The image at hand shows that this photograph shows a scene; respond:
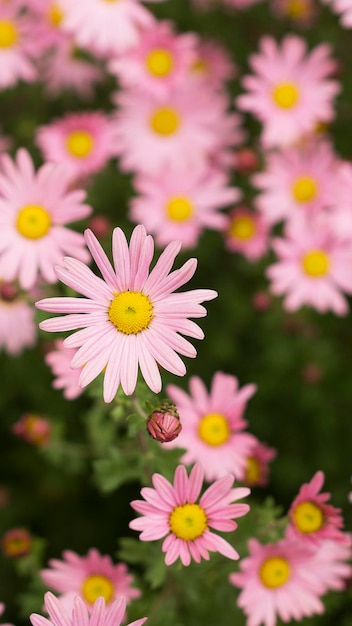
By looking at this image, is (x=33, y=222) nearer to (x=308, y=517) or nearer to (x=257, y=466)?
(x=257, y=466)

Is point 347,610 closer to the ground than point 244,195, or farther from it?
closer to the ground

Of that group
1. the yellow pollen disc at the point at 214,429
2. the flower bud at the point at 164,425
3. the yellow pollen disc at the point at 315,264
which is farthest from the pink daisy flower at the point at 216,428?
the yellow pollen disc at the point at 315,264

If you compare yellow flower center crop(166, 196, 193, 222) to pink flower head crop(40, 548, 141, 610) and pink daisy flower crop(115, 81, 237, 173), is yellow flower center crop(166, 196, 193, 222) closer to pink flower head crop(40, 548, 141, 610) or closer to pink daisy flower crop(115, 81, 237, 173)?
pink daisy flower crop(115, 81, 237, 173)

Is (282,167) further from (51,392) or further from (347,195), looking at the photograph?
(51,392)

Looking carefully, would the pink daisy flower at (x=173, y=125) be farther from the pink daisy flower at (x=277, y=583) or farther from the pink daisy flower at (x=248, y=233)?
the pink daisy flower at (x=277, y=583)

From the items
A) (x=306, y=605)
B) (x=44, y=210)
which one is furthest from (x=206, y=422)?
(x=44, y=210)

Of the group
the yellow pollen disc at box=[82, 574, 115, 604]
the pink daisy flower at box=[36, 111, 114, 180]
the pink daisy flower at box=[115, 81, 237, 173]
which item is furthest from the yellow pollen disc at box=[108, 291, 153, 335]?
the pink daisy flower at box=[115, 81, 237, 173]

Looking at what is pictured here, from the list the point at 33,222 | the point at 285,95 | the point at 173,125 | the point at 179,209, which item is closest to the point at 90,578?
the point at 33,222
